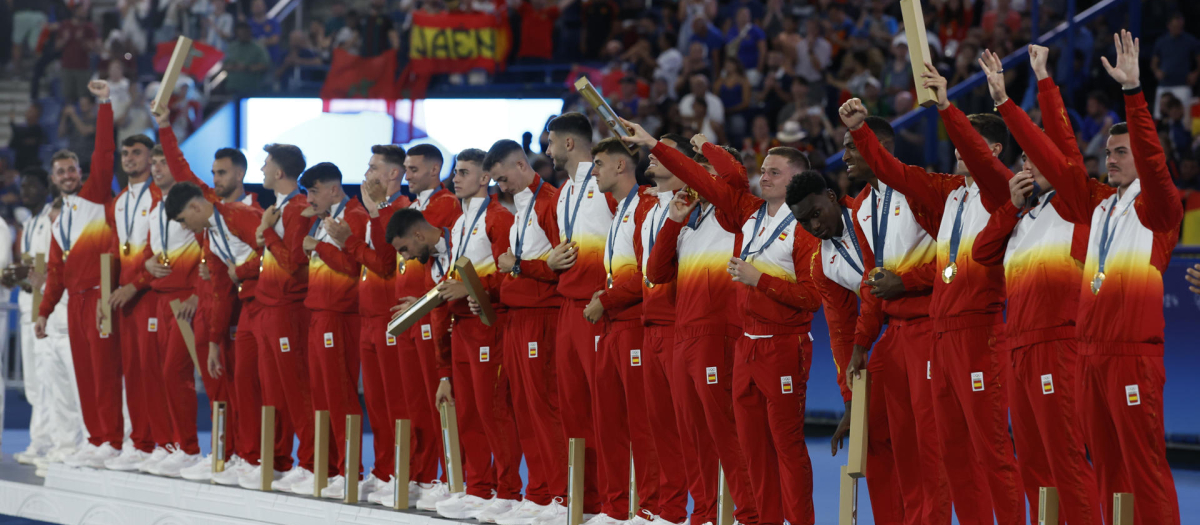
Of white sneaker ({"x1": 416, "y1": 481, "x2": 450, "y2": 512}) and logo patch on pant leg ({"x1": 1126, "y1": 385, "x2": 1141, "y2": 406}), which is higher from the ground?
logo patch on pant leg ({"x1": 1126, "y1": 385, "x2": 1141, "y2": 406})

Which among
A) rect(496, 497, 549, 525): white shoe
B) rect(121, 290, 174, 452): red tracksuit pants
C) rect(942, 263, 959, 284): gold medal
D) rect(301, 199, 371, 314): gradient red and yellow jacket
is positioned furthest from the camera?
rect(121, 290, 174, 452): red tracksuit pants

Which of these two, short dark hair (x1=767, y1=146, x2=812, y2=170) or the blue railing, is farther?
the blue railing

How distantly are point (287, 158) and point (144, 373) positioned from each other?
2.29 m

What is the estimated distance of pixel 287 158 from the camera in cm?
958

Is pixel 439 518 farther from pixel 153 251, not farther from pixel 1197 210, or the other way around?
pixel 1197 210

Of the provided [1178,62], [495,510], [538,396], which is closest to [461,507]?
[495,510]

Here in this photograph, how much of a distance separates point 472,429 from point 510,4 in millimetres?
11439

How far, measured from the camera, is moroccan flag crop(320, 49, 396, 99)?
58.4 ft

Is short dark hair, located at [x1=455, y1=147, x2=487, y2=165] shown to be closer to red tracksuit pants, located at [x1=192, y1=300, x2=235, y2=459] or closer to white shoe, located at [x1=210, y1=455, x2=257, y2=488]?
red tracksuit pants, located at [x1=192, y1=300, x2=235, y2=459]

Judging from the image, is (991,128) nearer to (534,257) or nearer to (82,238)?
(534,257)

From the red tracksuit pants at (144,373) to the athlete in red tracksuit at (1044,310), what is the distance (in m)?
6.99

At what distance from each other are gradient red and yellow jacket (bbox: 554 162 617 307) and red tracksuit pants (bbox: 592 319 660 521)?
30cm

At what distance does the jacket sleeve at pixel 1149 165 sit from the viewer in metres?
5.20

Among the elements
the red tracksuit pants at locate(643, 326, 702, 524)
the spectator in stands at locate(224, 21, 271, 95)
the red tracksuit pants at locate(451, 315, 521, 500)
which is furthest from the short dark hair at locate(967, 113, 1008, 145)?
the spectator in stands at locate(224, 21, 271, 95)
